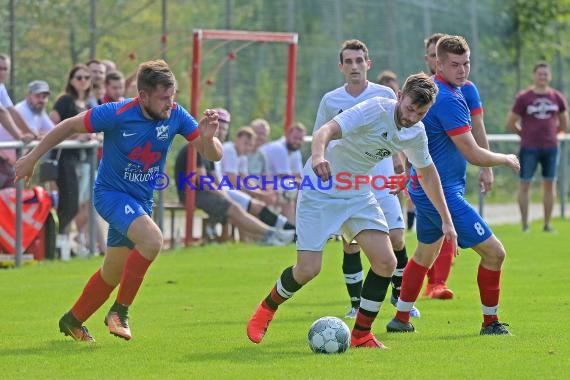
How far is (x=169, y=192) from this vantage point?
63.3 feet

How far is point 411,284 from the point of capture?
10.1 meters

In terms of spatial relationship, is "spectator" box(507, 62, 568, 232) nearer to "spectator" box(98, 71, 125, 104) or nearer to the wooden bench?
the wooden bench

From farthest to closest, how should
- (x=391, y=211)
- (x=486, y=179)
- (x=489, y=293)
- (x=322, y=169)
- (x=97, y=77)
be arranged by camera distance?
(x=97, y=77)
(x=391, y=211)
(x=486, y=179)
(x=489, y=293)
(x=322, y=169)

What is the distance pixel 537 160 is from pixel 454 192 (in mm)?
10934

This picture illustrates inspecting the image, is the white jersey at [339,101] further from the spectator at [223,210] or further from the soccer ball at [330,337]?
the spectator at [223,210]

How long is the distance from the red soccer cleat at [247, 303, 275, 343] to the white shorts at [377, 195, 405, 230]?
2.01 metres

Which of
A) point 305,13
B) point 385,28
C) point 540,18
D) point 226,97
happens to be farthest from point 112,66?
point 540,18

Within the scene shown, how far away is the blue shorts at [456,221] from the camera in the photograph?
9516 mm

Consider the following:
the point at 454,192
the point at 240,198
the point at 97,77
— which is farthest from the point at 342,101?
the point at 240,198

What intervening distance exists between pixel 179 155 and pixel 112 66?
1.78m

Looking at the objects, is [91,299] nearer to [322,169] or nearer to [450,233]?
[322,169]

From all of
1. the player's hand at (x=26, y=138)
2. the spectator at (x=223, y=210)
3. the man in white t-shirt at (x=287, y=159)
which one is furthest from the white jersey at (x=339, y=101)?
the man in white t-shirt at (x=287, y=159)

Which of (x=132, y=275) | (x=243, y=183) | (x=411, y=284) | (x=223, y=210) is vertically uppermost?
(x=132, y=275)

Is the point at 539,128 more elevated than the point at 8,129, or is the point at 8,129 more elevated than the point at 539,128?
the point at 8,129
